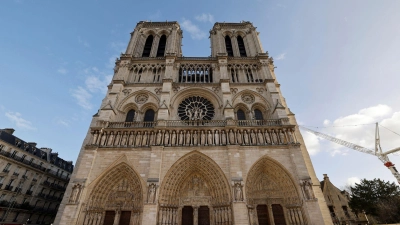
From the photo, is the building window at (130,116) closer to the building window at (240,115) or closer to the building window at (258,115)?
the building window at (240,115)

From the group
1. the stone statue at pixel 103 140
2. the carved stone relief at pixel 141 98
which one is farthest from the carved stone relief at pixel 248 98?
the stone statue at pixel 103 140

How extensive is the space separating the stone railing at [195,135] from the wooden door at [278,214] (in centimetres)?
381

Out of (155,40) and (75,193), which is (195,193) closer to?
(75,193)

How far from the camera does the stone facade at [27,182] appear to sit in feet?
53.6

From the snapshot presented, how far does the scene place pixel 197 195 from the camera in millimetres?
12109

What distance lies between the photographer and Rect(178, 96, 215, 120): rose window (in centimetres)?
1570

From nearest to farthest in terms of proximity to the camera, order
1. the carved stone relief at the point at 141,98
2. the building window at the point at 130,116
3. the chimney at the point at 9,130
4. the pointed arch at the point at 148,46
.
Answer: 1. the building window at the point at 130,116
2. the carved stone relief at the point at 141,98
3. the chimney at the point at 9,130
4. the pointed arch at the point at 148,46

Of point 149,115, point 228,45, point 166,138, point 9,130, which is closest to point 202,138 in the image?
point 166,138

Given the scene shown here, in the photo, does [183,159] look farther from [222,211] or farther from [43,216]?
[43,216]

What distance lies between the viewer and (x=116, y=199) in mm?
11758

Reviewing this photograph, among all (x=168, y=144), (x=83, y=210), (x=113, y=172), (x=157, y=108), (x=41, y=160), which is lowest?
(x=83, y=210)

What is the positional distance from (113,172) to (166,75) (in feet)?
28.9

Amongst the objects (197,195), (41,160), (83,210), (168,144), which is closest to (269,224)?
(197,195)

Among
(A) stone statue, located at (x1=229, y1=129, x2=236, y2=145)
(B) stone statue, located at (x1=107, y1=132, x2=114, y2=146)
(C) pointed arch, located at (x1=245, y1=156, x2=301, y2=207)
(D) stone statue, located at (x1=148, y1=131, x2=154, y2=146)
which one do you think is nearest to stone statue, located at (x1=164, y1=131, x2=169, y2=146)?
(D) stone statue, located at (x1=148, y1=131, x2=154, y2=146)
